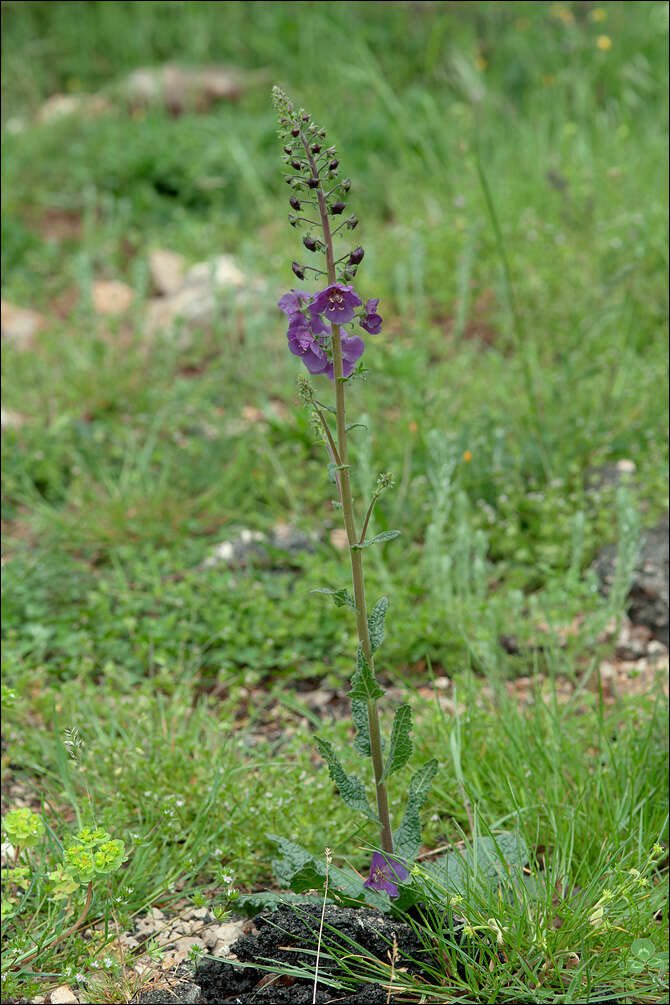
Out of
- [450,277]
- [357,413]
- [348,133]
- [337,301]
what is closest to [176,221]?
[348,133]

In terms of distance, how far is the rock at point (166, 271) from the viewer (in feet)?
17.4

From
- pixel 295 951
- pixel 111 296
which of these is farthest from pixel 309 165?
pixel 111 296

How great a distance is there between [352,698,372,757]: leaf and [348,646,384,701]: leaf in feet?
0.22

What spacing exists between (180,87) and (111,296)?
274cm

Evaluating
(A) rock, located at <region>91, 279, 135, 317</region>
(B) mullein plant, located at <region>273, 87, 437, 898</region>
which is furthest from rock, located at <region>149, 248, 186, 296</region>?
(B) mullein plant, located at <region>273, 87, 437, 898</region>

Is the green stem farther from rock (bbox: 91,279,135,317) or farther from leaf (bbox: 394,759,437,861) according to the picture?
rock (bbox: 91,279,135,317)

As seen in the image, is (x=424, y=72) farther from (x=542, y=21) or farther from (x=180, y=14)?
(x=180, y=14)

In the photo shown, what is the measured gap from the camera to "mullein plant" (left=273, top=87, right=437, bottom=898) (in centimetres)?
157

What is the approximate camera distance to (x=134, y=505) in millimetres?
3535

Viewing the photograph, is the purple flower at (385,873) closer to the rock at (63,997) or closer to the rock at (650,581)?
the rock at (63,997)

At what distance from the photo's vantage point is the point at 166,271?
537 centimetres

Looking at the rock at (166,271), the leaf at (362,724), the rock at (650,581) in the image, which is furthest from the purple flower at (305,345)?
the rock at (166,271)

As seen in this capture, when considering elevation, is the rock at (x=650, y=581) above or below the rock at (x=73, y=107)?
below

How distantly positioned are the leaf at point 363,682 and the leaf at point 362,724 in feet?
0.22
